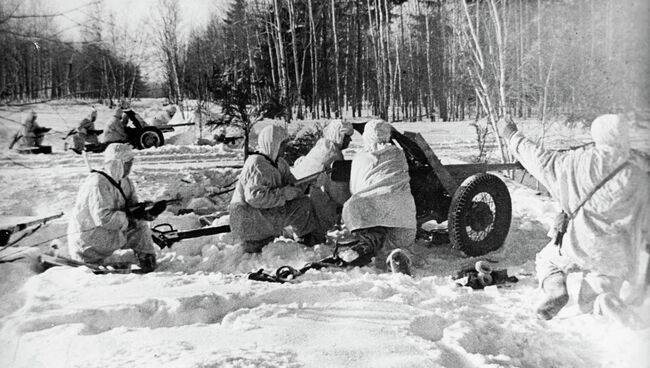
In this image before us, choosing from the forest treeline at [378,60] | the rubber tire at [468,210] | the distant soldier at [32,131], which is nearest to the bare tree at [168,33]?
the forest treeline at [378,60]

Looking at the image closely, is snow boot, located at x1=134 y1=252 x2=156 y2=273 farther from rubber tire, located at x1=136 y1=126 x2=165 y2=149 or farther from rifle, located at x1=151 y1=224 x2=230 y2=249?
rubber tire, located at x1=136 y1=126 x2=165 y2=149

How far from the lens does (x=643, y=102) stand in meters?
2.17

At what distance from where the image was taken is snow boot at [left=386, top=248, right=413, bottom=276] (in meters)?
3.04

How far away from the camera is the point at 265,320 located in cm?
210

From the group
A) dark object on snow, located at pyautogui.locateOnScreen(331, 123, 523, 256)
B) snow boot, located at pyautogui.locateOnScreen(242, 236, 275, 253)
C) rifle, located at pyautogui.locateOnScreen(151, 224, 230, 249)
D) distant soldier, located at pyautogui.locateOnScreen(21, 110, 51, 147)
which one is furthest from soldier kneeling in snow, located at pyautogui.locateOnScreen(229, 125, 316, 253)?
distant soldier, located at pyautogui.locateOnScreen(21, 110, 51, 147)

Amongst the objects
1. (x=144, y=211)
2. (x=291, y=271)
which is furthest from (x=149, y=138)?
(x=291, y=271)

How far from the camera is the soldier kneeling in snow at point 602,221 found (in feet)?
7.16

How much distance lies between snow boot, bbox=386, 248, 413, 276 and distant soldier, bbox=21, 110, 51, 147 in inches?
79.4

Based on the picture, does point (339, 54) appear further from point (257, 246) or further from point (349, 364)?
point (349, 364)

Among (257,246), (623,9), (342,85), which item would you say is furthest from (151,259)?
(623,9)

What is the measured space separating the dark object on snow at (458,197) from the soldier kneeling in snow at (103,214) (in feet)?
4.90

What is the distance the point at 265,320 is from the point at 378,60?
108 inches

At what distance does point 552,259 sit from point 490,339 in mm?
639

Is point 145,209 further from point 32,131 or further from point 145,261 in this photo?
point 32,131
